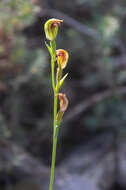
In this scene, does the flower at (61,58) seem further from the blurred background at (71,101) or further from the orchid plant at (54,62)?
the blurred background at (71,101)

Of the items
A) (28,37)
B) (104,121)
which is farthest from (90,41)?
(104,121)

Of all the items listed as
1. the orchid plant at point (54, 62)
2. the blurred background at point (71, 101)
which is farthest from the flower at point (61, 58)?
the blurred background at point (71, 101)

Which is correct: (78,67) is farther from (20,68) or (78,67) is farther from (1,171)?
(1,171)

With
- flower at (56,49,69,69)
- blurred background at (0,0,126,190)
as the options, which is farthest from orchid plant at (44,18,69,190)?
blurred background at (0,0,126,190)

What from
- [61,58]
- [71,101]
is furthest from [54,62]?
[71,101]

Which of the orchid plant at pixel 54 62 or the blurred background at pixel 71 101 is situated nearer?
the orchid plant at pixel 54 62

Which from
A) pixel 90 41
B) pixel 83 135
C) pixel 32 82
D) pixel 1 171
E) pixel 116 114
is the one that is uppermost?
pixel 90 41

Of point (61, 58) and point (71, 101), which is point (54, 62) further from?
point (71, 101)

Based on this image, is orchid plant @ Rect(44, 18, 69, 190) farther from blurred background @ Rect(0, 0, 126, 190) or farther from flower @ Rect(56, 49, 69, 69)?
blurred background @ Rect(0, 0, 126, 190)
